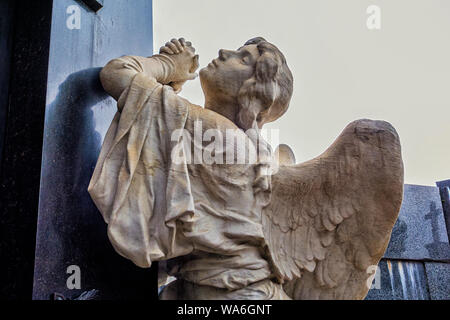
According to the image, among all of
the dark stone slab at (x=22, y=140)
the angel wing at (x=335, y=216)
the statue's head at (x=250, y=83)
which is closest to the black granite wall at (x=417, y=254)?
the angel wing at (x=335, y=216)

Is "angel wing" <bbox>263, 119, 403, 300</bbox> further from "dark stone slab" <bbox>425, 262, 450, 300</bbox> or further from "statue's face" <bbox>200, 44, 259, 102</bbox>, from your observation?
"dark stone slab" <bbox>425, 262, 450, 300</bbox>

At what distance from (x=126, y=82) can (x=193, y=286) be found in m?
1.07

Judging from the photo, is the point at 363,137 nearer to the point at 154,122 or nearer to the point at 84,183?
the point at 154,122

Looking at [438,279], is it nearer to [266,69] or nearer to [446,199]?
[446,199]

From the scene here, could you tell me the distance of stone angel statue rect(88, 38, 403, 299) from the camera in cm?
264

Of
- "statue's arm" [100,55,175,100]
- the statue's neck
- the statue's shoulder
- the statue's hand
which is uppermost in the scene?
the statue's hand

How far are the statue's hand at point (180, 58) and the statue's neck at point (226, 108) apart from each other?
0.33m

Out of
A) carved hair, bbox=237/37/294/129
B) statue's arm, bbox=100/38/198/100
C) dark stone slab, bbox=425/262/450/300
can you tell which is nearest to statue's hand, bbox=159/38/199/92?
statue's arm, bbox=100/38/198/100

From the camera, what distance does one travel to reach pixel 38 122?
2910 mm

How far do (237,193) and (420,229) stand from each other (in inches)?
105

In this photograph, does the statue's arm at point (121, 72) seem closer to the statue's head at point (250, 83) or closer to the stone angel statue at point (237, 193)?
the stone angel statue at point (237, 193)

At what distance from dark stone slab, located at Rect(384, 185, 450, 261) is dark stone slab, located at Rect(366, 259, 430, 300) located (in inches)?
2.6

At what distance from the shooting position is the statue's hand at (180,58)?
343 centimetres

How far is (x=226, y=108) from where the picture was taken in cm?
321
